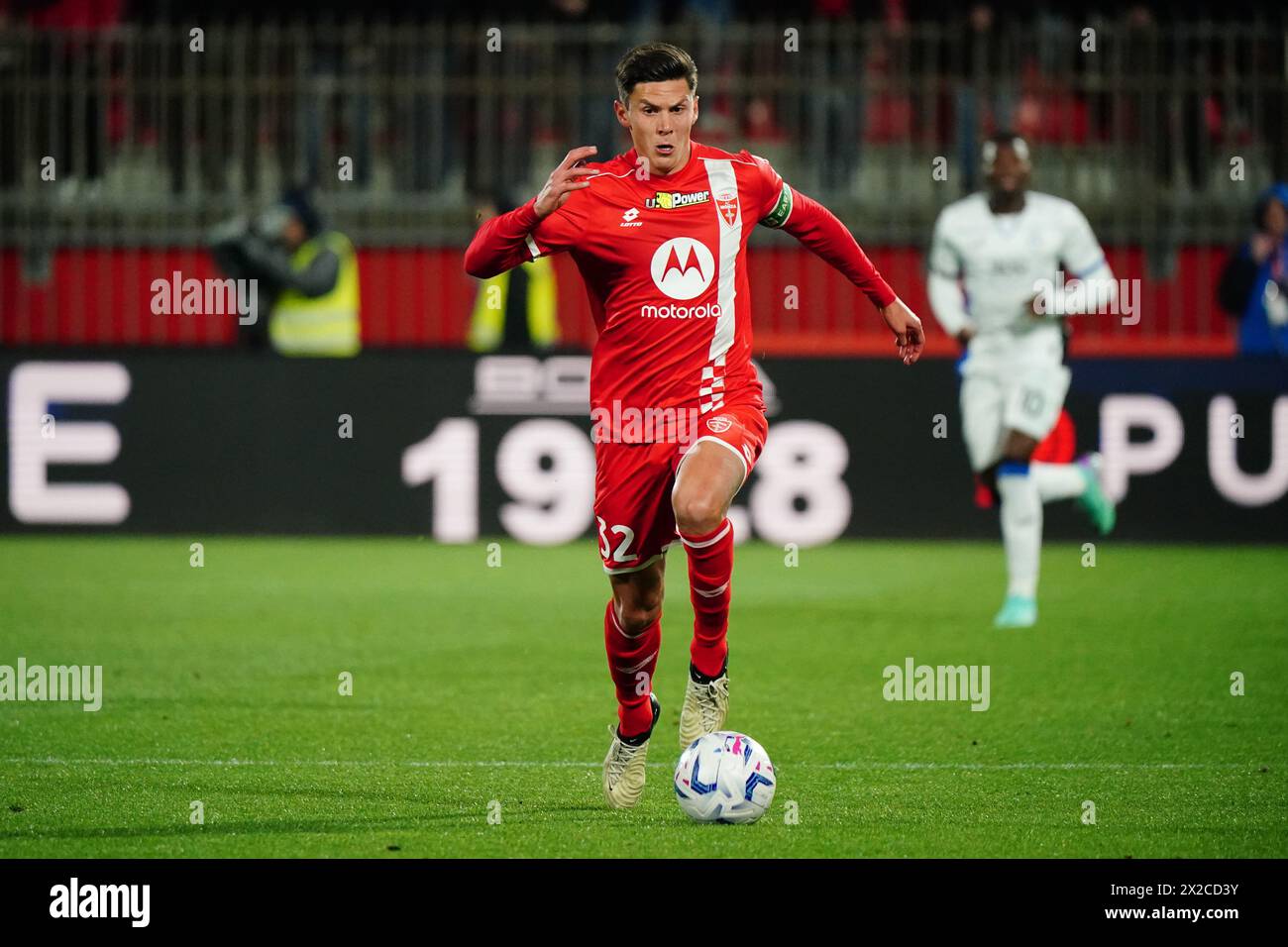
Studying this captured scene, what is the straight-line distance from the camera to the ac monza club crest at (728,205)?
21.1 feet

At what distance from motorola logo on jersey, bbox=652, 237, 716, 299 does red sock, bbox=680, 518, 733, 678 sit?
70 cm

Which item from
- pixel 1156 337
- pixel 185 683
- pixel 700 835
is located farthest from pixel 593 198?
pixel 1156 337

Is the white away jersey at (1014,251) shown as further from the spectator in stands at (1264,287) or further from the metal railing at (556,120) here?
the metal railing at (556,120)

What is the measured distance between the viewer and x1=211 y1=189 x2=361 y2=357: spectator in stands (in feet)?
48.9

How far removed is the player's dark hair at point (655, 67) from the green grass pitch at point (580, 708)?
208 centimetres

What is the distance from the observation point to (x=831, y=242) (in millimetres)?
6695

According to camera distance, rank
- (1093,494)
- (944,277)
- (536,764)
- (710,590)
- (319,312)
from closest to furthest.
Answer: (710,590) → (536,764) → (944,277) → (1093,494) → (319,312)

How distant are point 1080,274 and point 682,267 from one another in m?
4.97

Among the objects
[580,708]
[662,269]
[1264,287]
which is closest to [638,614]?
[662,269]

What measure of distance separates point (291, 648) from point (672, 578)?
3198 millimetres

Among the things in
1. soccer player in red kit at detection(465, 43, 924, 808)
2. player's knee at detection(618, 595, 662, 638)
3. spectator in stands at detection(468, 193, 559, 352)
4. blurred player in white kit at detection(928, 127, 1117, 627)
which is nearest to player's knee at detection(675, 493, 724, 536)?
soccer player in red kit at detection(465, 43, 924, 808)

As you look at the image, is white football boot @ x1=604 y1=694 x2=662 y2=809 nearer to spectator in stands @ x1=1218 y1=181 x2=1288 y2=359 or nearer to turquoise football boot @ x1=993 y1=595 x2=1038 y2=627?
turquoise football boot @ x1=993 y1=595 x2=1038 y2=627

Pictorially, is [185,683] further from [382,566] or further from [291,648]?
[382,566]

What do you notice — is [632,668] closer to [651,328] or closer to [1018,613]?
[651,328]
